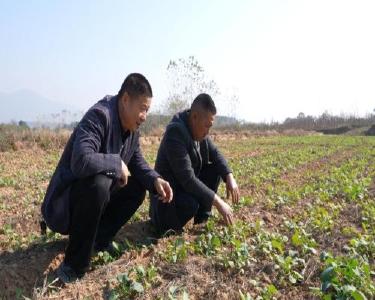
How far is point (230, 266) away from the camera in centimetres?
325

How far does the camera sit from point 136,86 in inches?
135

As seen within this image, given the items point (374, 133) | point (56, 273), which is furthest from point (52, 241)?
point (374, 133)

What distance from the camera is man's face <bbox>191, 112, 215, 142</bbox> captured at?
4.20 m

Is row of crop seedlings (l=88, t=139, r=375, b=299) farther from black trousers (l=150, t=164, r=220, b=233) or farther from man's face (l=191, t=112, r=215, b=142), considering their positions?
man's face (l=191, t=112, r=215, b=142)

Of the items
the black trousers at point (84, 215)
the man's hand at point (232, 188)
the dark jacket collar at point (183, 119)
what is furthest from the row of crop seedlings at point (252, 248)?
the dark jacket collar at point (183, 119)

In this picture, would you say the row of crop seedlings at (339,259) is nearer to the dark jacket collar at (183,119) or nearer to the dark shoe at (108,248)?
the dark jacket collar at (183,119)

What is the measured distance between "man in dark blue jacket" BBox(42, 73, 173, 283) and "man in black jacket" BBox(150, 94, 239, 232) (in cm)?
41

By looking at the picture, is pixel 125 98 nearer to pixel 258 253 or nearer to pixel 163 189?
pixel 163 189

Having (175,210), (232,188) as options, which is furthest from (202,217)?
(175,210)

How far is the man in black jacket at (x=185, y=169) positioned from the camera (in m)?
4.09

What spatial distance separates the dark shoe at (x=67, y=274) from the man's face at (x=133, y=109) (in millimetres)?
1206

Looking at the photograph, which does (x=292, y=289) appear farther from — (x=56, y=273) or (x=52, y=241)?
(x=52, y=241)

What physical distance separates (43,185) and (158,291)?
229 inches

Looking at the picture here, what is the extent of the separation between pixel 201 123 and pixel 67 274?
1.83 m
